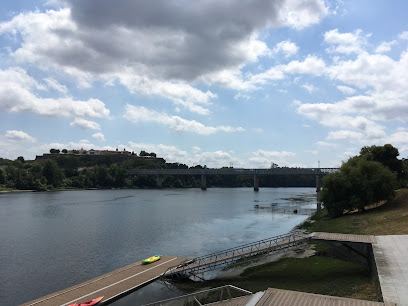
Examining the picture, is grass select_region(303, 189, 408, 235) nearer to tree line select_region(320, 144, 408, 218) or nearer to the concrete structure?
tree line select_region(320, 144, 408, 218)

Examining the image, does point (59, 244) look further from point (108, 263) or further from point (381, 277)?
point (381, 277)

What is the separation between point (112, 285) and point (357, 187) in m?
53.0

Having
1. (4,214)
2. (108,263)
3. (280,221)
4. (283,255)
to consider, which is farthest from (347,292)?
(4,214)

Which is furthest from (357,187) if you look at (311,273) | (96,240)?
(96,240)

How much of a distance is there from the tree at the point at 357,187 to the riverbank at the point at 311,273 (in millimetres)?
14942

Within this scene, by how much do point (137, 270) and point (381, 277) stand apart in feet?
82.7

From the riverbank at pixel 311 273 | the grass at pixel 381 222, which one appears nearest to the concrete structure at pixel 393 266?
the riverbank at pixel 311 273

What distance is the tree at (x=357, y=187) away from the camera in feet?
213

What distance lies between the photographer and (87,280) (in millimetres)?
36125

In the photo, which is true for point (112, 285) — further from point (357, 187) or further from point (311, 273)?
point (357, 187)

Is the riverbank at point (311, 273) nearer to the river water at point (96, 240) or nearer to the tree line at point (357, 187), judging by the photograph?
the river water at point (96, 240)

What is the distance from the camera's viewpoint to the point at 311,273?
32.6m

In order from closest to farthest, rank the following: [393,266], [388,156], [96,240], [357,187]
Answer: [393,266], [96,240], [357,187], [388,156]

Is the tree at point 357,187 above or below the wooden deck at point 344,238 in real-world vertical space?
above
